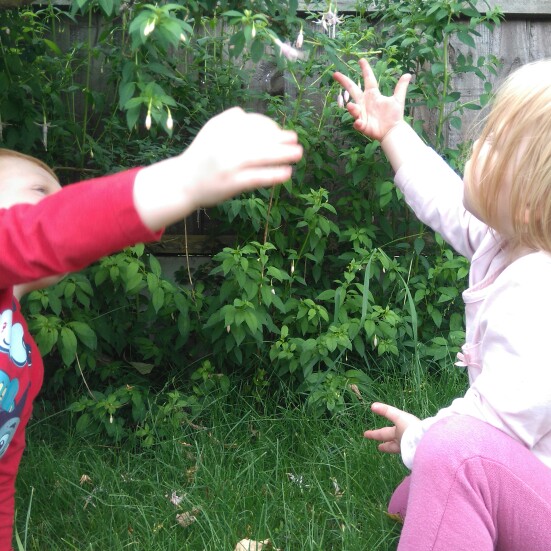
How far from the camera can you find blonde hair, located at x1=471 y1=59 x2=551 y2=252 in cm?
157

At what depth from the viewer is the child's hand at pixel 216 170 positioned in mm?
1045

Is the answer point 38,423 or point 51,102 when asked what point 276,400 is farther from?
point 51,102

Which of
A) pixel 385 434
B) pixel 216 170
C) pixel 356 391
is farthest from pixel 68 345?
Answer: pixel 216 170

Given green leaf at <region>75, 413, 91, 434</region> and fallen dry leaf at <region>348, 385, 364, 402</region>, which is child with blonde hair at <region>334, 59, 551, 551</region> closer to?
fallen dry leaf at <region>348, 385, 364, 402</region>

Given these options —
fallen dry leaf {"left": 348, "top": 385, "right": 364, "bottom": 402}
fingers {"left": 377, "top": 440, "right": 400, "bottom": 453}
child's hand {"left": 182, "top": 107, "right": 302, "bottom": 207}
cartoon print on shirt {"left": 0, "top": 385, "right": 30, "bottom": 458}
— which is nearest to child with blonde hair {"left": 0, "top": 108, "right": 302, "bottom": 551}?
child's hand {"left": 182, "top": 107, "right": 302, "bottom": 207}

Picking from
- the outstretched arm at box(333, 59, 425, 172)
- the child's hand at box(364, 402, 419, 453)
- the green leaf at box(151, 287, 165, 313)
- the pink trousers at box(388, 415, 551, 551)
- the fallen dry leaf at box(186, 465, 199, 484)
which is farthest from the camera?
the green leaf at box(151, 287, 165, 313)

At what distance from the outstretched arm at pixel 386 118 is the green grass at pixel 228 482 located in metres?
0.89

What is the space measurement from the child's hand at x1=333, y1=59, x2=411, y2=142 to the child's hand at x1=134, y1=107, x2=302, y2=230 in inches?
42.1

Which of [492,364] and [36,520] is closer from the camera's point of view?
[492,364]

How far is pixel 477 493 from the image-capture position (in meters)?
1.49

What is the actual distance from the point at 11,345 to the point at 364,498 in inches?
42.0

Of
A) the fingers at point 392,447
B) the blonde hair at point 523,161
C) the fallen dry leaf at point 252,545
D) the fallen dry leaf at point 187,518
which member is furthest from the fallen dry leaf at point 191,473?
the blonde hair at point 523,161

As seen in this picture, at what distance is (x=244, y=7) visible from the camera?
2215 millimetres

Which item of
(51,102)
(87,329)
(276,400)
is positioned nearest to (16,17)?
(51,102)
